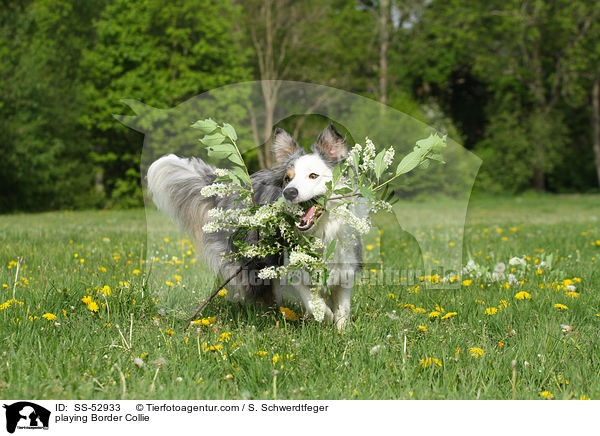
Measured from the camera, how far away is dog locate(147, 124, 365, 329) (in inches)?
122

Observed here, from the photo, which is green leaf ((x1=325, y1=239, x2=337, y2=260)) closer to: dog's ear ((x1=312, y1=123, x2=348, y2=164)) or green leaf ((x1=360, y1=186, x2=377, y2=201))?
green leaf ((x1=360, y1=186, x2=377, y2=201))

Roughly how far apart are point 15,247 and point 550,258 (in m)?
5.68

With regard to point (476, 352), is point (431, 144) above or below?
above

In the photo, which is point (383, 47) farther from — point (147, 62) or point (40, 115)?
point (40, 115)

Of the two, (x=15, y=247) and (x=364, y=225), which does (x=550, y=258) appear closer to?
(x=364, y=225)

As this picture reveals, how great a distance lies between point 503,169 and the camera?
82.7 feet

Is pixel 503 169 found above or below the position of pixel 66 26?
below

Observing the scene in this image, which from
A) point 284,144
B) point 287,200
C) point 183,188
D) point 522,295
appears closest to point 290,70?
point 183,188

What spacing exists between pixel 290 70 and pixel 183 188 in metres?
14.2

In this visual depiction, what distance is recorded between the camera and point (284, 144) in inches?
128

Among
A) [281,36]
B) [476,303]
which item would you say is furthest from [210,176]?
[281,36]

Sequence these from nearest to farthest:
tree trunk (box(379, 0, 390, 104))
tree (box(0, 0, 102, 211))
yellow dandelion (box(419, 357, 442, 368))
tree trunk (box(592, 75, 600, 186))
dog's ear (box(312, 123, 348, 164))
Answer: yellow dandelion (box(419, 357, 442, 368)), dog's ear (box(312, 123, 348, 164)), tree (box(0, 0, 102, 211)), tree trunk (box(379, 0, 390, 104)), tree trunk (box(592, 75, 600, 186))
